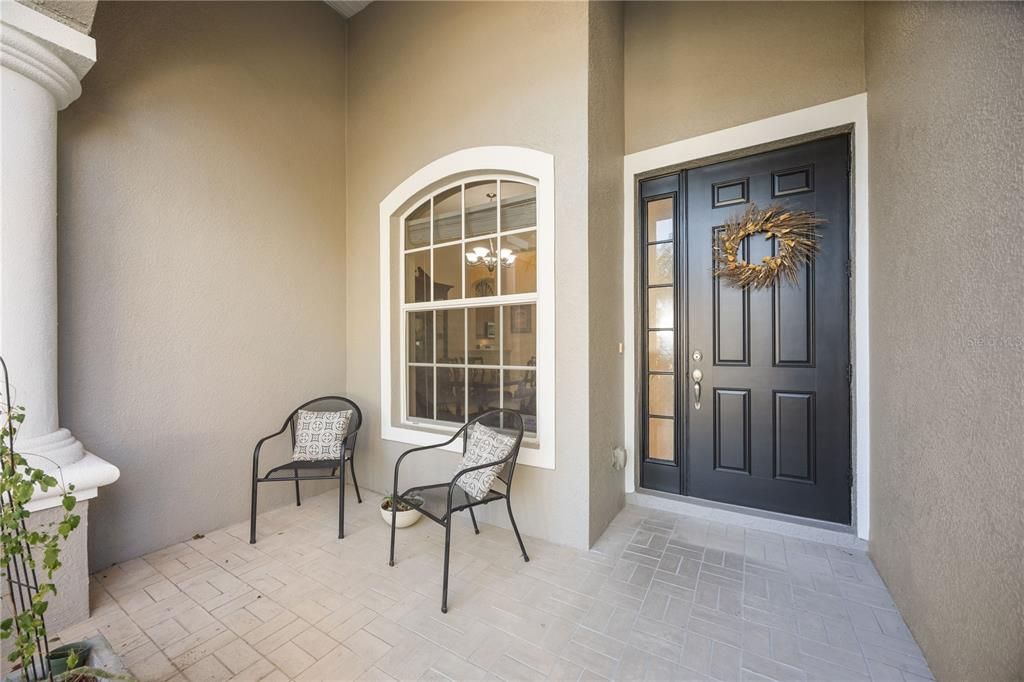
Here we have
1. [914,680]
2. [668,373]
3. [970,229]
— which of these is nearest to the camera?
[970,229]

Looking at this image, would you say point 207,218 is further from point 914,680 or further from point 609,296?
point 914,680

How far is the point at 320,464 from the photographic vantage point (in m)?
2.92

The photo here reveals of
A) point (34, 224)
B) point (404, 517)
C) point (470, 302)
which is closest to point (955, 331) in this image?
point (470, 302)

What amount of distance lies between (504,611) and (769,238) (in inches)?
110

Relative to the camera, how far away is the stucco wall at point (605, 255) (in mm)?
2637

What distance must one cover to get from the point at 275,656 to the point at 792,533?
298 centimetres

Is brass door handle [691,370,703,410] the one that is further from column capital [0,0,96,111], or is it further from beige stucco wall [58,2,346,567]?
column capital [0,0,96,111]

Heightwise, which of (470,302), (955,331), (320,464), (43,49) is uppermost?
(43,49)

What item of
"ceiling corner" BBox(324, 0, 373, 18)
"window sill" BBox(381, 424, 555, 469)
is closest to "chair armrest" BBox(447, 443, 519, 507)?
"window sill" BBox(381, 424, 555, 469)

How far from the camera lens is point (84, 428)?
236 cm

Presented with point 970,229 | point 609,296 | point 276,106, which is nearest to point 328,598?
point 609,296

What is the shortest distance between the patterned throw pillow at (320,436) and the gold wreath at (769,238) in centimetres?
298

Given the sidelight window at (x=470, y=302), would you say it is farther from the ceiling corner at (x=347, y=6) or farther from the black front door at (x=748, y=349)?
the ceiling corner at (x=347, y=6)

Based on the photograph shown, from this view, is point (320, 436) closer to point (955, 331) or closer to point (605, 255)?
point (605, 255)
